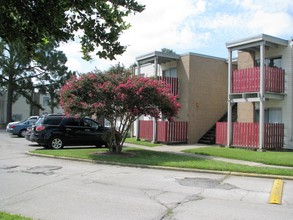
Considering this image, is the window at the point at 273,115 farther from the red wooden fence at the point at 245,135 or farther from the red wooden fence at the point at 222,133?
the red wooden fence at the point at 222,133

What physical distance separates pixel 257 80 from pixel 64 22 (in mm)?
15344

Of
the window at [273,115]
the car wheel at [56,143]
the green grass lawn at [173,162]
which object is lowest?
the green grass lawn at [173,162]

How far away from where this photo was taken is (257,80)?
18312 millimetres

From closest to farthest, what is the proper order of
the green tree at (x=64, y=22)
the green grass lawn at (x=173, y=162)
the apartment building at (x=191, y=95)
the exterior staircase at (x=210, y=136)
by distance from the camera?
the green tree at (x=64, y=22) → the green grass lawn at (x=173, y=162) → the exterior staircase at (x=210, y=136) → the apartment building at (x=191, y=95)

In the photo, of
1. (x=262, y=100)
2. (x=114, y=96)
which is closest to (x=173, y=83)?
(x=262, y=100)

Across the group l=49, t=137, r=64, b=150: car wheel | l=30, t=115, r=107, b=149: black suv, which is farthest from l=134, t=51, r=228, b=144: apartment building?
l=49, t=137, r=64, b=150: car wheel

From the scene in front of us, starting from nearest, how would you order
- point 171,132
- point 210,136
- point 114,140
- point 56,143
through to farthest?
point 114,140
point 56,143
point 171,132
point 210,136

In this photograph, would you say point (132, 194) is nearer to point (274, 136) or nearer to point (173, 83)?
point (274, 136)

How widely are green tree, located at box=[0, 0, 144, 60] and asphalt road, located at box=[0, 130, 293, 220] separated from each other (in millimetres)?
3069

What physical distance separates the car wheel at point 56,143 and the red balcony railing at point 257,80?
9705mm

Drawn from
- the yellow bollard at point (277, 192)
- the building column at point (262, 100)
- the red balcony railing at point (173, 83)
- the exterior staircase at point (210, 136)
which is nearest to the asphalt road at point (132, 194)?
the yellow bollard at point (277, 192)

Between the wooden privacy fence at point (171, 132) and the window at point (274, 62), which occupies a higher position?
the window at point (274, 62)

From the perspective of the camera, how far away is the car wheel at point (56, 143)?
18672mm

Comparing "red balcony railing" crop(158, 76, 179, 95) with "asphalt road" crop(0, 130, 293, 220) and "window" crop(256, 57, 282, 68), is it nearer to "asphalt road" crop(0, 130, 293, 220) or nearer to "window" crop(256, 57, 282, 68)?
"window" crop(256, 57, 282, 68)
